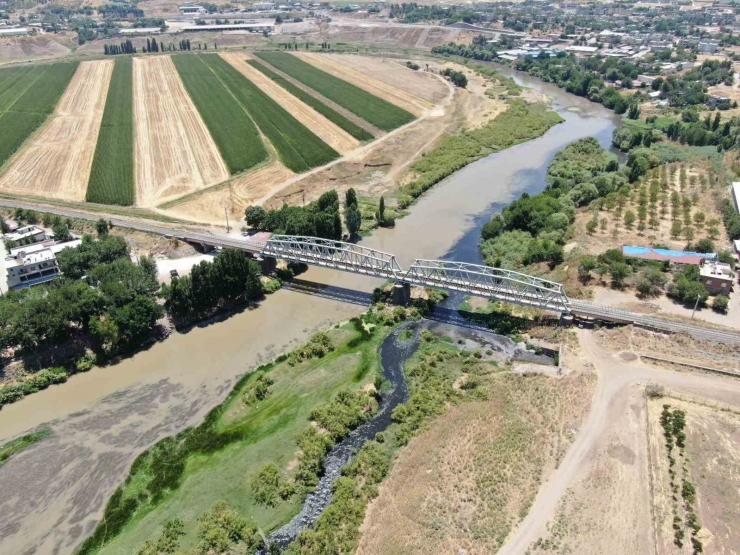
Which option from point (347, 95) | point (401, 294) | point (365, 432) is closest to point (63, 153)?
point (347, 95)

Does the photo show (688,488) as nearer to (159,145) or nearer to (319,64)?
(159,145)

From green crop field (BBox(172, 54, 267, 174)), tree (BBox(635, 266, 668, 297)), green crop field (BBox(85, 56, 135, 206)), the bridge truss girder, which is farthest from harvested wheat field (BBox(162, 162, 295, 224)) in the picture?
tree (BBox(635, 266, 668, 297))

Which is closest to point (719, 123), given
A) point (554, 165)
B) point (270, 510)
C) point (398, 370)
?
point (554, 165)

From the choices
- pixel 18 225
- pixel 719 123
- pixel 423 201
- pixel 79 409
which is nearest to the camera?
pixel 79 409

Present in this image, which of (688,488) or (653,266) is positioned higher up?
(653,266)

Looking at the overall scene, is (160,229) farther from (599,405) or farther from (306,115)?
(599,405)

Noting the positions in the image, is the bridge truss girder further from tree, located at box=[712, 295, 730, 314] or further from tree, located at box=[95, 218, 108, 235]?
tree, located at box=[95, 218, 108, 235]
